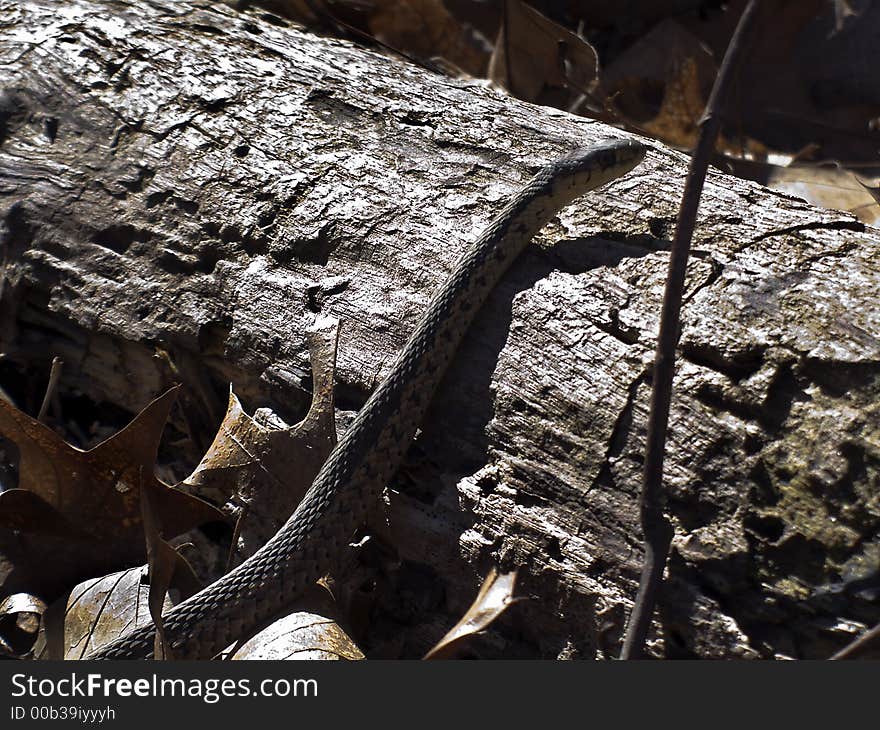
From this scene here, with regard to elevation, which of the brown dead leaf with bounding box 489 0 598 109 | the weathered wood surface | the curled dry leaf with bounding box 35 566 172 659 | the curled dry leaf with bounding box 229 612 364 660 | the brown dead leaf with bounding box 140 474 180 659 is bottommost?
the curled dry leaf with bounding box 35 566 172 659

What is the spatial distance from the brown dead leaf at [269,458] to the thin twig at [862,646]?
1.76m

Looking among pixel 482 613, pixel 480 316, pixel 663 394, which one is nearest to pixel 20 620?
pixel 482 613

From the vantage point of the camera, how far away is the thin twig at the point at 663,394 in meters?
2.06

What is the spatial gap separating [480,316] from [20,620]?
2.05 meters

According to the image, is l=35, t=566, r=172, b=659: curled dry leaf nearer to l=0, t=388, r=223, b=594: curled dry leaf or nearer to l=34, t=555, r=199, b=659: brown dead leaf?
l=34, t=555, r=199, b=659: brown dead leaf

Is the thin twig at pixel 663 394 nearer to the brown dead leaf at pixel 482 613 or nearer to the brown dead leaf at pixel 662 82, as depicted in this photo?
the brown dead leaf at pixel 482 613

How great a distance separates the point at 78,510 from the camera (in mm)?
3352

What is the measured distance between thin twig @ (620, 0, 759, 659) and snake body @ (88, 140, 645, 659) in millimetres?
946

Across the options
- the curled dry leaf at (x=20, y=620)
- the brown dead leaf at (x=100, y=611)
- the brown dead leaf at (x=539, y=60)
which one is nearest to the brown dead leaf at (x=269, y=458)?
the brown dead leaf at (x=100, y=611)

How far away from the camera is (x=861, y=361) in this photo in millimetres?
2635

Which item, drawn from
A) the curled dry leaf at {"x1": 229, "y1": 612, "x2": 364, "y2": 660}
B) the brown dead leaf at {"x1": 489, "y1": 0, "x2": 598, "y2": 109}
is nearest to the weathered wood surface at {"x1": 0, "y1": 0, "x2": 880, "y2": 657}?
the curled dry leaf at {"x1": 229, "y1": 612, "x2": 364, "y2": 660}

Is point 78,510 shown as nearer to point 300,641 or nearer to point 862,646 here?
point 300,641

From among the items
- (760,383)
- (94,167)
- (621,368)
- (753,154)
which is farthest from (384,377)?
(753,154)

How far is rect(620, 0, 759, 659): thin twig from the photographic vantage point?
6.77ft
